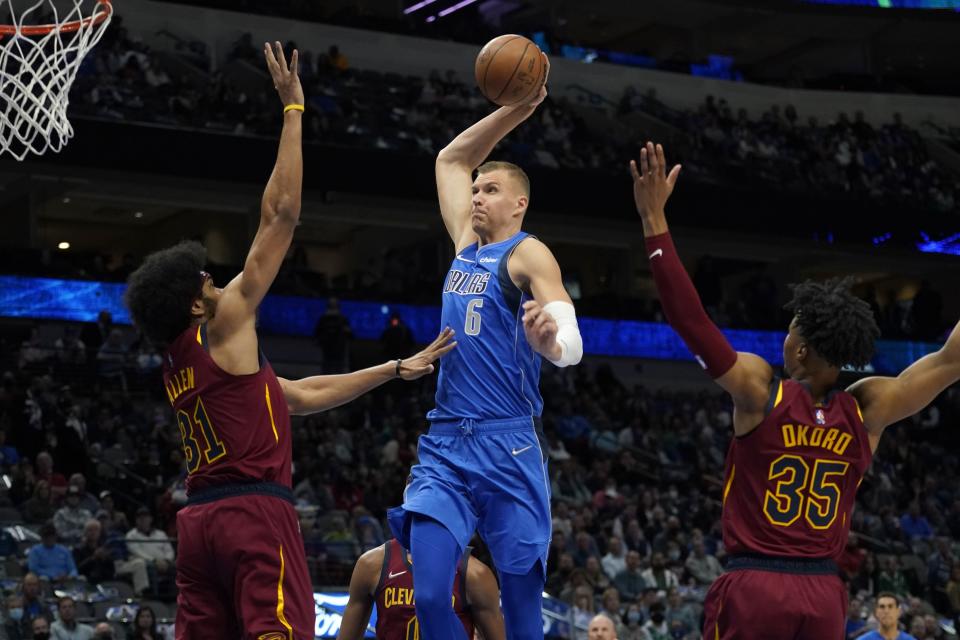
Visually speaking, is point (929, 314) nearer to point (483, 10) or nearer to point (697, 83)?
point (697, 83)

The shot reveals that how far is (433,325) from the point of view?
26.4 meters

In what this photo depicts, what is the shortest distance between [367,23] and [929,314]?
13998 mm

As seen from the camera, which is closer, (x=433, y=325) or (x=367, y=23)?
(x=433, y=325)

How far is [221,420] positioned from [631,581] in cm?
1186

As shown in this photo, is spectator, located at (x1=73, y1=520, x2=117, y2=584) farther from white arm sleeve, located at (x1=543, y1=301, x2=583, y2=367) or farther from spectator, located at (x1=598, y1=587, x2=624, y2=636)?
white arm sleeve, located at (x1=543, y1=301, x2=583, y2=367)

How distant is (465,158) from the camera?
23.4ft

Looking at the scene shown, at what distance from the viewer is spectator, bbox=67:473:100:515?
50.7 feet

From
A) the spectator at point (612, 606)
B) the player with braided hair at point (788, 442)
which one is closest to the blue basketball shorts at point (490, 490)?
the player with braided hair at point (788, 442)

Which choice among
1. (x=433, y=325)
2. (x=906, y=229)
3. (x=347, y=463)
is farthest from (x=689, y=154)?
(x=347, y=463)

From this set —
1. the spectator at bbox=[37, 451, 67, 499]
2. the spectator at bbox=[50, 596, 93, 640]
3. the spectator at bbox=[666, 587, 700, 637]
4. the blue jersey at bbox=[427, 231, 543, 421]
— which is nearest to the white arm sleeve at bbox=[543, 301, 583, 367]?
the blue jersey at bbox=[427, 231, 543, 421]

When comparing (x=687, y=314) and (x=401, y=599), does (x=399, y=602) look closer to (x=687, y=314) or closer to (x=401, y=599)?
(x=401, y=599)

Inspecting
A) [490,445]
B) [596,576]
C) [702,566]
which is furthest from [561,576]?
[490,445]

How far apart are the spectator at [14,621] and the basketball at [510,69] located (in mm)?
7329

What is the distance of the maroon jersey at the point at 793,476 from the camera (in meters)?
5.14
